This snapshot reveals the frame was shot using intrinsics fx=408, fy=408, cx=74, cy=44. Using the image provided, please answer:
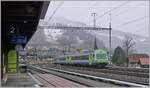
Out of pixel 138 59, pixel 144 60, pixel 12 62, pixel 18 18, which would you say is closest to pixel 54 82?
pixel 18 18

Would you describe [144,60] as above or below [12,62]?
below

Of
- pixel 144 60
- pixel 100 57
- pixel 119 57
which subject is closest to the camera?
pixel 100 57

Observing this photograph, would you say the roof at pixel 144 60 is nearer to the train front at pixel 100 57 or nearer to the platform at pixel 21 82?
the train front at pixel 100 57

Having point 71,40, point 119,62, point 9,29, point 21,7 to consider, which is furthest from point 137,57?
point 21,7

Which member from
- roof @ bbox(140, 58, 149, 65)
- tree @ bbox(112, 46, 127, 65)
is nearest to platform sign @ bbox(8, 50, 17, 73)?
roof @ bbox(140, 58, 149, 65)

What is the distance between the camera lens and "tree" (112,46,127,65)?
84688mm

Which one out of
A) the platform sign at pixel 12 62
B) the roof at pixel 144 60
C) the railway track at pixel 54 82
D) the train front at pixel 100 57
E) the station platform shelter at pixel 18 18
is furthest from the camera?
the roof at pixel 144 60

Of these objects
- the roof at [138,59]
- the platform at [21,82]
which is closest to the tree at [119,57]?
the roof at [138,59]

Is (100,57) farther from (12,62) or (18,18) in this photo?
(18,18)

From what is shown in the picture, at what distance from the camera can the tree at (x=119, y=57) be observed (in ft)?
278

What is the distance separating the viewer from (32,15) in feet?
77.7

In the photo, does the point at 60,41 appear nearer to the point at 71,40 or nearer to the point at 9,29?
the point at 71,40

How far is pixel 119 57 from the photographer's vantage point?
282ft

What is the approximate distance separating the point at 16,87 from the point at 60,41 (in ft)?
327
